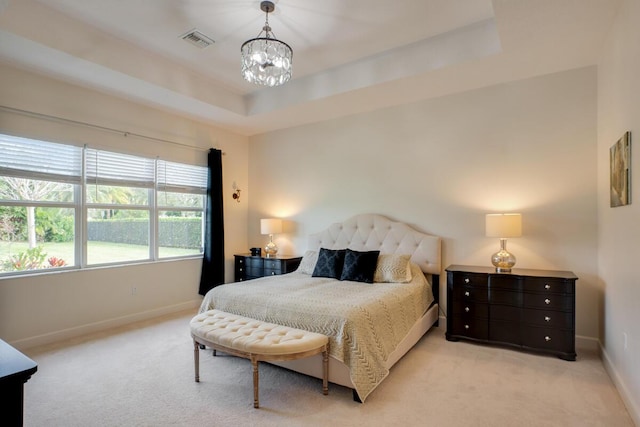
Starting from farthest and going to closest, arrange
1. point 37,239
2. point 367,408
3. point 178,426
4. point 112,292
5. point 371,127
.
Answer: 1. point 371,127
2. point 112,292
3. point 37,239
4. point 367,408
5. point 178,426

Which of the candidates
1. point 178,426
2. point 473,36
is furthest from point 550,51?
point 178,426

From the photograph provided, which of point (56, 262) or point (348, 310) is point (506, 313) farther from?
point (56, 262)

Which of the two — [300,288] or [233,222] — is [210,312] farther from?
[233,222]

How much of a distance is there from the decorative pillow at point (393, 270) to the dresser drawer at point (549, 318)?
1.15 m

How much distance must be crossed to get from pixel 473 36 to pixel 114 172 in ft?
14.2

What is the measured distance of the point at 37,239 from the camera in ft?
12.0

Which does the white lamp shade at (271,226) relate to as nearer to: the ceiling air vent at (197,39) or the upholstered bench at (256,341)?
the upholstered bench at (256,341)

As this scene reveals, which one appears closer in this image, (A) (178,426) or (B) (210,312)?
(A) (178,426)

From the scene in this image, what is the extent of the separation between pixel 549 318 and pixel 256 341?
8.82 ft

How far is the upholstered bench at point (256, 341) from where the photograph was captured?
7.74ft

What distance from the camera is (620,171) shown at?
8.23 ft

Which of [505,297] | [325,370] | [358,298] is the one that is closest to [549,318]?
[505,297]

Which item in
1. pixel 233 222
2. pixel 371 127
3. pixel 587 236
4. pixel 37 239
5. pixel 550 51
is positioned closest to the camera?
pixel 550 51

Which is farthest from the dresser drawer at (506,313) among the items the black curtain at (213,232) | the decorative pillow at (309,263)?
the black curtain at (213,232)
